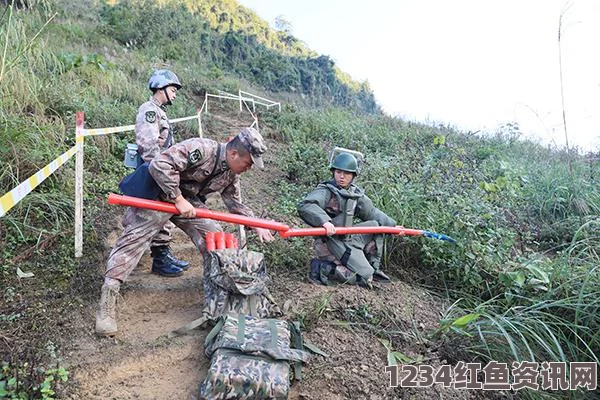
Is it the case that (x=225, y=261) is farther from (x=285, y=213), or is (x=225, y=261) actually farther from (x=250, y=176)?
(x=250, y=176)

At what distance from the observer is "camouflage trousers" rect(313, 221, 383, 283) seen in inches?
144

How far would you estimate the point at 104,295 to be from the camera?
2.80m

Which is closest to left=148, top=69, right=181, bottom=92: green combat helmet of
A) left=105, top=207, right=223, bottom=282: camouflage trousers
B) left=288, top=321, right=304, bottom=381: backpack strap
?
left=105, top=207, right=223, bottom=282: camouflage trousers

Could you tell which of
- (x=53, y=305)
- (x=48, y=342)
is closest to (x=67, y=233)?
(x=53, y=305)

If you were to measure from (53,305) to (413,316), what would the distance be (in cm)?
258

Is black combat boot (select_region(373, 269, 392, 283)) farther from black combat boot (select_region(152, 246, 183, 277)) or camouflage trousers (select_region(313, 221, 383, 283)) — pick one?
black combat boot (select_region(152, 246, 183, 277))

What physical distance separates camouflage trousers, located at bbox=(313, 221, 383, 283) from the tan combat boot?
170cm

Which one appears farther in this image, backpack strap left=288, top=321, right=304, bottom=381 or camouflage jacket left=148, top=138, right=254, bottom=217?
camouflage jacket left=148, top=138, right=254, bottom=217

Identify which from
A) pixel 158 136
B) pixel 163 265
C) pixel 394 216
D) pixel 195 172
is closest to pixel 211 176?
pixel 195 172

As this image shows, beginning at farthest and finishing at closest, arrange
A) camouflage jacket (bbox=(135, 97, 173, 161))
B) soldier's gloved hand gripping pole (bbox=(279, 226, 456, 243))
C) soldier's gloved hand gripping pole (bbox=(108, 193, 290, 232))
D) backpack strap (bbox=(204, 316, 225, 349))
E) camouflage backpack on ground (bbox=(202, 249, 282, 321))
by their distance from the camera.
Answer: camouflage jacket (bbox=(135, 97, 173, 161)), soldier's gloved hand gripping pole (bbox=(279, 226, 456, 243)), camouflage backpack on ground (bbox=(202, 249, 282, 321)), soldier's gloved hand gripping pole (bbox=(108, 193, 290, 232)), backpack strap (bbox=(204, 316, 225, 349))

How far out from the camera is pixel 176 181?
110 inches

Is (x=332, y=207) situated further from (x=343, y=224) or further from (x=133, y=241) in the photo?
(x=133, y=241)

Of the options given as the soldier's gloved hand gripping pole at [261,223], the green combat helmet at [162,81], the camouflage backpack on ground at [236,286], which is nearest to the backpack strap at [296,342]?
the camouflage backpack on ground at [236,286]

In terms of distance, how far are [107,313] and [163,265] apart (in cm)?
93
